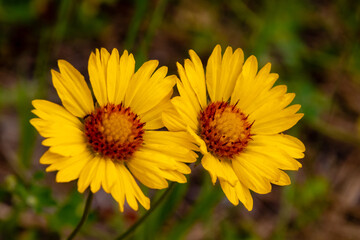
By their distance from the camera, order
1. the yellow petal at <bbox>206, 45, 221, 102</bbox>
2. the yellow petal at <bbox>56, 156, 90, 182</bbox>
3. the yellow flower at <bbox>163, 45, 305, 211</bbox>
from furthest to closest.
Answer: the yellow petal at <bbox>206, 45, 221, 102</bbox>, the yellow flower at <bbox>163, 45, 305, 211</bbox>, the yellow petal at <bbox>56, 156, 90, 182</bbox>

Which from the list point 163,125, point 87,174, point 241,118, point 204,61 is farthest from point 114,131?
point 204,61

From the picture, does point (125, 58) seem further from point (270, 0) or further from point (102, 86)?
point (270, 0)

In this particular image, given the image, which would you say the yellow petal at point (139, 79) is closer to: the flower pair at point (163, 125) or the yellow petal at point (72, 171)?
the flower pair at point (163, 125)

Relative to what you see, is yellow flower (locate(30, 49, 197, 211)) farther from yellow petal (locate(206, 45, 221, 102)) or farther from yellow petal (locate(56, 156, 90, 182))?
yellow petal (locate(206, 45, 221, 102))

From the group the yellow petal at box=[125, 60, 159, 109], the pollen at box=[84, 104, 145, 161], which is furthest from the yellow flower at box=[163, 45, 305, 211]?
the pollen at box=[84, 104, 145, 161]

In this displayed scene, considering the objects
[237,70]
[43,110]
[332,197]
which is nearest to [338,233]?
[332,197]

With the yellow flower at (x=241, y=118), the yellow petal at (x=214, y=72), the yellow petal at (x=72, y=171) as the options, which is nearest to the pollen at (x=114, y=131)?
the yellow petal at (x=72, y=171)

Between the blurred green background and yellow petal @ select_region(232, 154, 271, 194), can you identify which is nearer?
yellow petal @ select_region(232, 154, 271, 194)

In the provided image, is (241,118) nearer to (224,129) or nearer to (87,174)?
(224,129)
